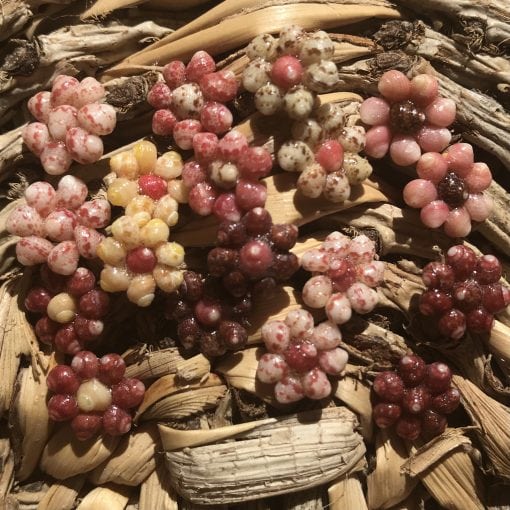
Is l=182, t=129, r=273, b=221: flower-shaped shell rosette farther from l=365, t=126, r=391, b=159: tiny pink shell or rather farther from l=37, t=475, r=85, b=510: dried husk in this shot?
l=37, t=475, r=85, b=510: dried husk

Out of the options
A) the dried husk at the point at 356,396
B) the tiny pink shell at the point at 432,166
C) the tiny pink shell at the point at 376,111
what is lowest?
the dried husk at the point at 356,396

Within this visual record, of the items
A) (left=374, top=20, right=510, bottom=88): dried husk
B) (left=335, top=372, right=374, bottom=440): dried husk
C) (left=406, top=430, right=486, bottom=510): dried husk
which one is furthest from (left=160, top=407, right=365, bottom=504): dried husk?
(left=374, top=20, right=510, bottom=88): dried husk

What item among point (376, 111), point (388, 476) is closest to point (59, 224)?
point (376, 111)

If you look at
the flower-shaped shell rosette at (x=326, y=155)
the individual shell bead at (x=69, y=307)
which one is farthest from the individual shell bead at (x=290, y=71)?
the individual shell bead at (x=69, y=307)

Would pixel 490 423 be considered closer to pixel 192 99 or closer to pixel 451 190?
pixel 451 190

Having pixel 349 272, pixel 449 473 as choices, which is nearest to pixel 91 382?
pixel 349 272

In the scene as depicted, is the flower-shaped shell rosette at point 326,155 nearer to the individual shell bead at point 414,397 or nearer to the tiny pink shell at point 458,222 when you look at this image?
the tiny pink shell at point 458,222
